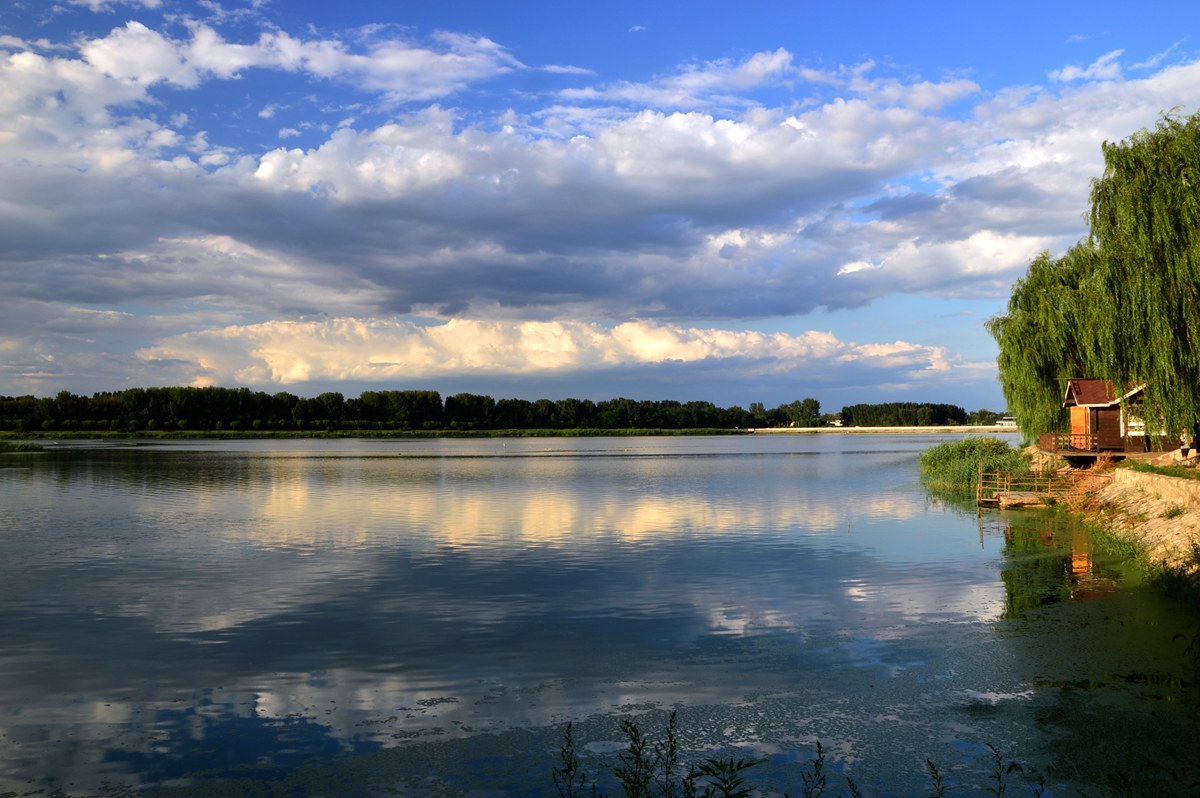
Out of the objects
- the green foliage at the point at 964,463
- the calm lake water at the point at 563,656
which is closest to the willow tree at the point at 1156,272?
the calm lake water at the point at 563,656

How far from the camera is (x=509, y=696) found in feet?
41.3

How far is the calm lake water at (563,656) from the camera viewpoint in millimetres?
10180

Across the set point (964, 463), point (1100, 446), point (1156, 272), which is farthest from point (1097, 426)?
point (1156, 272)

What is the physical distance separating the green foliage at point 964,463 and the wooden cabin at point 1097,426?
230 cm

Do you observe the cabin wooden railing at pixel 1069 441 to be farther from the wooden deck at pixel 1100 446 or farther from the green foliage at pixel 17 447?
the green foliage at pixel 17 447

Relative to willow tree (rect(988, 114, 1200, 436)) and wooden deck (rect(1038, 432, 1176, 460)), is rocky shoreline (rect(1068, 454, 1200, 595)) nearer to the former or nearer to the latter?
willow tree (rect(988, 114, 1200, 436))

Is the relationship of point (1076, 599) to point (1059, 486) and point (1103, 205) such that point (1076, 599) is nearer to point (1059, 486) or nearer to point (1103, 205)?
point (1103, 205)

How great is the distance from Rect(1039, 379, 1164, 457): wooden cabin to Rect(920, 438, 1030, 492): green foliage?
2304 mm

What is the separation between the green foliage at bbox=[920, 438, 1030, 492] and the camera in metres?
48.7

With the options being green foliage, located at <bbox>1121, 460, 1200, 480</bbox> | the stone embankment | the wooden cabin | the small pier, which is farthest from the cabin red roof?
the stone embankment

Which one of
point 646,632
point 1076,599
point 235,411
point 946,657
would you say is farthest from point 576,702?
point 235,411

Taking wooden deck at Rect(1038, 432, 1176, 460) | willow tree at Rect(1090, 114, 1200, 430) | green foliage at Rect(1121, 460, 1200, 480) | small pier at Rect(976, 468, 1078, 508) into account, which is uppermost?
willow tree at Rect(1090, 114, 1200, 430)

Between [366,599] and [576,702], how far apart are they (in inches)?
348

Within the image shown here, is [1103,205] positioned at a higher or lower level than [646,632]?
higher
